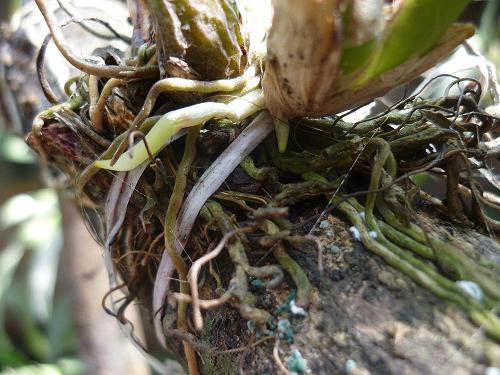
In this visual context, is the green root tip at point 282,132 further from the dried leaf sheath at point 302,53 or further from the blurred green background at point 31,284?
the blurred green background at point 31,284

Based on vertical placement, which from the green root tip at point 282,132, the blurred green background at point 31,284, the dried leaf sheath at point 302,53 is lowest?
the blurred green background at point 31,284

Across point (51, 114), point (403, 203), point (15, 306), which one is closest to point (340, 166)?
point (403, 203)

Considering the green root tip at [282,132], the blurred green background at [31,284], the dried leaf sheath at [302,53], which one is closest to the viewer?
the dried leaf sheath at [302,53]

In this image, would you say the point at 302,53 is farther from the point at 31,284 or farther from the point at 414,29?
the point at 31,284

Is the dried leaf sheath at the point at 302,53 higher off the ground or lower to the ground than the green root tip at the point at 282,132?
higher

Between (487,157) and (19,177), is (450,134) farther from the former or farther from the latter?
(19,177)

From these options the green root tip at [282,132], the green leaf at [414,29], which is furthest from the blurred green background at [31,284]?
the green leaf at [414,29]

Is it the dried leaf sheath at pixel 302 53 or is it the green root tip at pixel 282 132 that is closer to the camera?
the dried leaf sheath at pixel 302 53

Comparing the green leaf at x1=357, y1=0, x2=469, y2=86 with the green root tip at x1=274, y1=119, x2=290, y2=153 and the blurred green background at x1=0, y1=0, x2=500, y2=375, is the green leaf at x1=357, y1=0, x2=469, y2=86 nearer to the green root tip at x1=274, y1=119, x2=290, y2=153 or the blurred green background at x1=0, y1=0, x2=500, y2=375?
the green root tip at x1=274, y1=119, x2=290, y2=153
